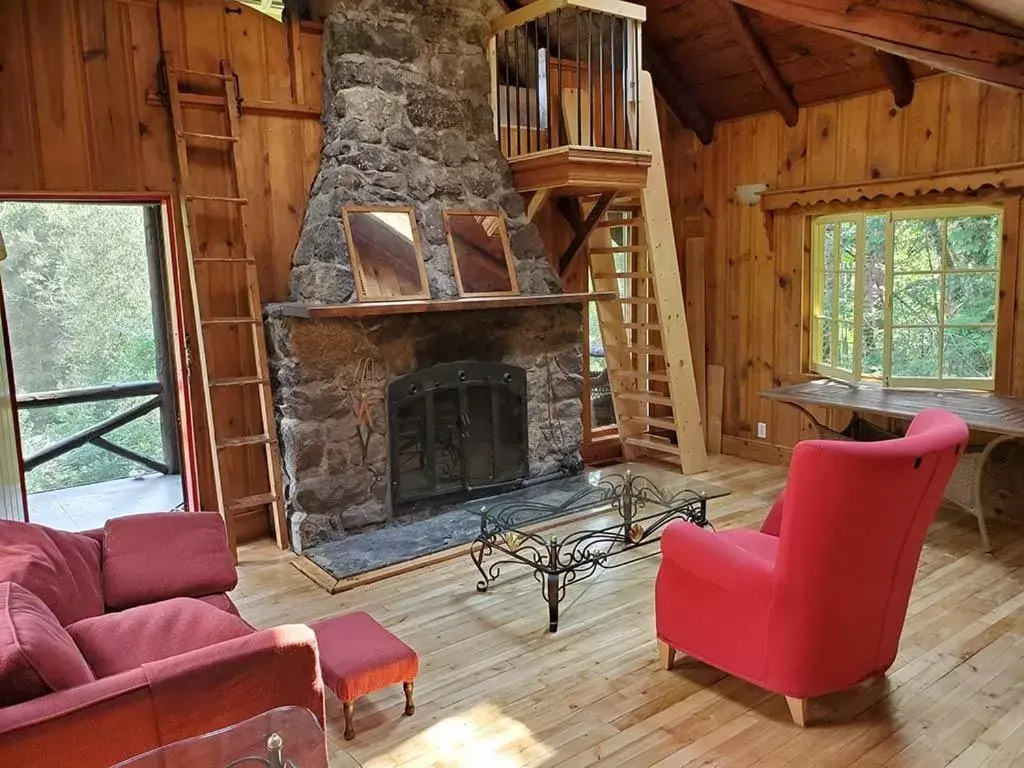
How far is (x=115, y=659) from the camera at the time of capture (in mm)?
2129

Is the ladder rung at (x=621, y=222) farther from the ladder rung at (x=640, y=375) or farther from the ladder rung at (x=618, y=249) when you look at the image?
the ladder rung at (x=640, y=375)

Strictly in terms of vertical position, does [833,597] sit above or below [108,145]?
below

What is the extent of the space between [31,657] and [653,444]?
15.3 ft

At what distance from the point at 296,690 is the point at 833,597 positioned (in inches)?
63.5

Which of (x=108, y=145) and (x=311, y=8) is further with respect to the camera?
(x=311, y=8)

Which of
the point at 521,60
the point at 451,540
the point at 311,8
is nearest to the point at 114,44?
the point at 311,8

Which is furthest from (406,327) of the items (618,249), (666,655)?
(666,655)

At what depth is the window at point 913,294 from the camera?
477cm

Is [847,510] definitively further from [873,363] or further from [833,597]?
[873,363]

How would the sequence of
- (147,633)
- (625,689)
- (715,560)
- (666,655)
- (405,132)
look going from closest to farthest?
(147,633), (715,560), (625,689), (666,655), (405,132)

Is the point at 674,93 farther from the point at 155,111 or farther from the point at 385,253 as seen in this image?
the point at 155,111

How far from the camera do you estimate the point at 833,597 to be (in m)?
2.50

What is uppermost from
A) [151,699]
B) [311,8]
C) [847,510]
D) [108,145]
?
[311,8]

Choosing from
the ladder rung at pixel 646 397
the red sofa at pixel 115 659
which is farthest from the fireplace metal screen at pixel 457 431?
the red sofa at pixel 115 659
